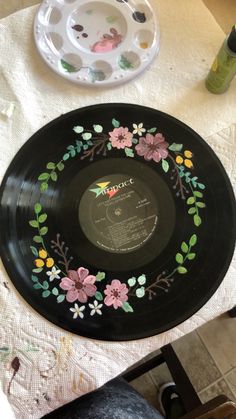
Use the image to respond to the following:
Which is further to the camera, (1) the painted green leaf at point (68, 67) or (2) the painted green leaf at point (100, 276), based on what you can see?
(1) the painted green leaf at point (68, 67)

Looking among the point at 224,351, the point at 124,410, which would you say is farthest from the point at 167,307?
the point at 224,351

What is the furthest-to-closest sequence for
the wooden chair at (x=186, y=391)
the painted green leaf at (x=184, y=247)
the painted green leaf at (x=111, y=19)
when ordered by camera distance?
the painted green leaf at (x=111, y=19) < the painted green leaf at (x=184, y=247) < the wooden chair at (x=186, y=391)

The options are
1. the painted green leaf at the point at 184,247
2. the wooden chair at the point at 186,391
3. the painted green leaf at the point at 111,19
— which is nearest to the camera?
the wooden chair at the point at 186,391

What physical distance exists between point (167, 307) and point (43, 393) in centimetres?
23

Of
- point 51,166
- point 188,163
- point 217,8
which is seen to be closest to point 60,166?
point 51,166

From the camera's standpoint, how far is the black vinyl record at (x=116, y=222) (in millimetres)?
618

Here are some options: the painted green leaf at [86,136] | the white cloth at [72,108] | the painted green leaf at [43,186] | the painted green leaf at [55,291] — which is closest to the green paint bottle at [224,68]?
the white cloth at [72,108]

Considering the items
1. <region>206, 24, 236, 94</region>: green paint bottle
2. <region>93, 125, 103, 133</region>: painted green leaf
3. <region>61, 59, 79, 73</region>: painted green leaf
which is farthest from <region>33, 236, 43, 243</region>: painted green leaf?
<region>206, 24, 236, 94</region>: green paint bottle

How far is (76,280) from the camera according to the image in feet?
2.04

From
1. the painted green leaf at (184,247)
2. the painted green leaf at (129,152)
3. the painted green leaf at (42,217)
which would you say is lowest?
the painted green leaf at (184,247)

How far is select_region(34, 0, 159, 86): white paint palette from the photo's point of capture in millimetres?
727

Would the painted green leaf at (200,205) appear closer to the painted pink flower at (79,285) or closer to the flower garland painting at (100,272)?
the flower garland painting at (100,272)

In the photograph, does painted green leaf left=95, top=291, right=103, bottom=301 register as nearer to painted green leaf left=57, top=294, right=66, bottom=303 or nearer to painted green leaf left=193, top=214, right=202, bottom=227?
painted green leaf left=57, top=294, right=66, bottom=303

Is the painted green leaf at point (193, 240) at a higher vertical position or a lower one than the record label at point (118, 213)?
lower
